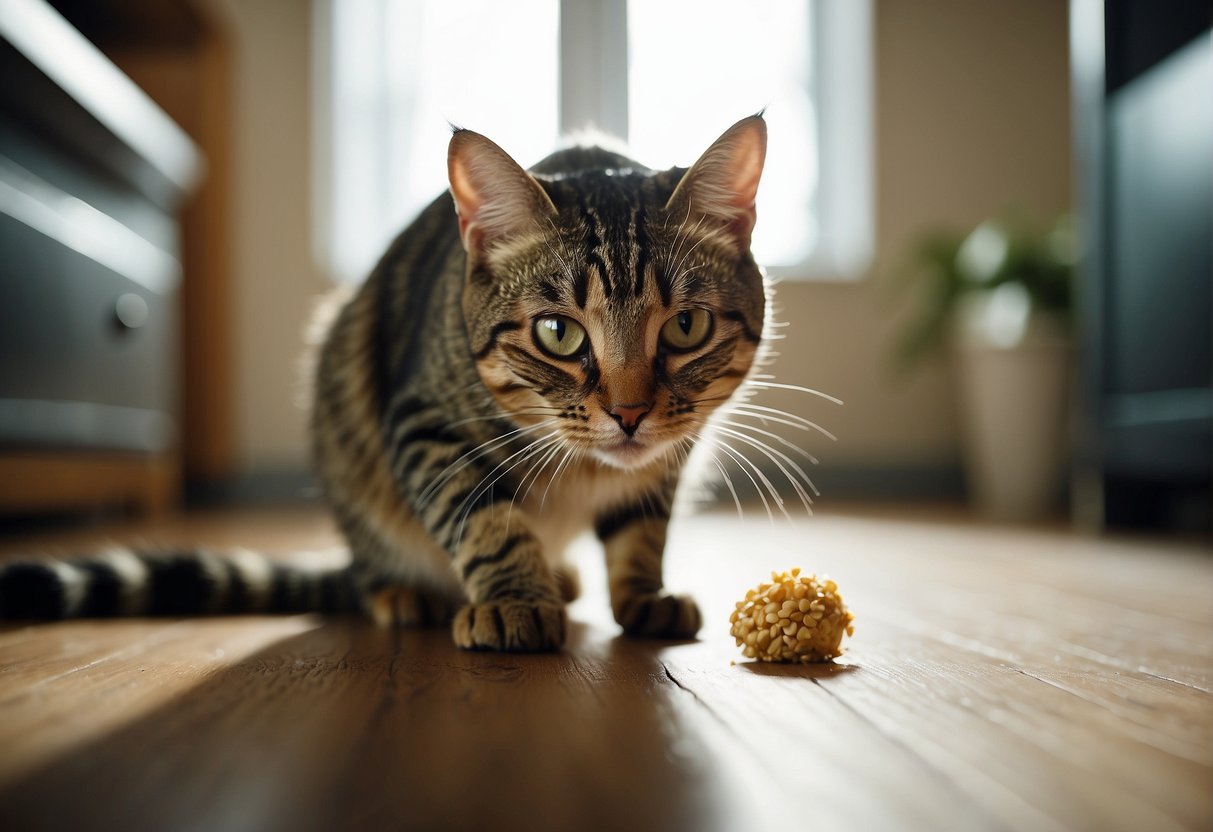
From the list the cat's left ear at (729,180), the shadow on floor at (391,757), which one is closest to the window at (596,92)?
the cat's left ear at (729,180)

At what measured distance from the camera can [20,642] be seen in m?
0.94

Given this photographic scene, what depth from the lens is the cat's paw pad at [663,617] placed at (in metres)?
1.00

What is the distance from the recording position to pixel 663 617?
3.30 ft

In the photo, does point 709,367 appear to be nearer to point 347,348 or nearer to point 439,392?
point 439,392

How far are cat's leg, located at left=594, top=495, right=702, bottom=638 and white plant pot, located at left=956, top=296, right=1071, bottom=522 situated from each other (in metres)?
2.29

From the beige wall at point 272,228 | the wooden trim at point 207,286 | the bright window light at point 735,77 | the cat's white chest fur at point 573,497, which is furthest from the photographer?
the bright window light at point 735,77

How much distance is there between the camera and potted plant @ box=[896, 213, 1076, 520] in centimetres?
311

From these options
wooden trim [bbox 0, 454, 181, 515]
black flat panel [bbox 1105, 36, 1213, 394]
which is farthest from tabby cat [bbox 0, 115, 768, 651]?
black flat panel [bbox 1105, 36, 1213, 394]

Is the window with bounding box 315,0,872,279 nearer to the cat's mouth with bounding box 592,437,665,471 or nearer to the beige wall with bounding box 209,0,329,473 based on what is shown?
the beige wall with bounding box 209,0,329,473

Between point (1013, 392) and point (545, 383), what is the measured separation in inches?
99.9

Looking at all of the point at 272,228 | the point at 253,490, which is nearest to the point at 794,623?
the point at 253,490

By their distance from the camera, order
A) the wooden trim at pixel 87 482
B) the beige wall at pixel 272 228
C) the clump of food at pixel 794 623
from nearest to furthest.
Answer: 1. the clump of food at pixel 794 623
2. the wooden trim at pixel 87 482
3. the beige wall at pixel 272 228

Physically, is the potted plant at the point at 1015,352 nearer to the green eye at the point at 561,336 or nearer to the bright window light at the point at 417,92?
the bright window light at the point at 417,92

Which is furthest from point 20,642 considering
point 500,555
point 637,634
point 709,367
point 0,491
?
point 0,491
